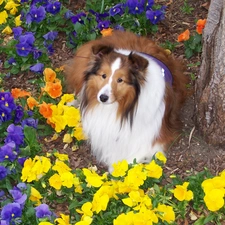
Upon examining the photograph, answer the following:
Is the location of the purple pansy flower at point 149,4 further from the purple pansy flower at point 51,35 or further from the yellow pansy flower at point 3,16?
the yellow pansy flower at point 3,16

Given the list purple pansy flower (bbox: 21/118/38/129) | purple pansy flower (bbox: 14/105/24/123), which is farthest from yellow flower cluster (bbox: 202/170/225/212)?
purple pansy flower (bbox: 14/105/24/123)

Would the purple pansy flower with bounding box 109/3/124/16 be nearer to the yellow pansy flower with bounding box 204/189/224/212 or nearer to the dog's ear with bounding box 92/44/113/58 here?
the dog's ear with bounding box 92/44/113/58

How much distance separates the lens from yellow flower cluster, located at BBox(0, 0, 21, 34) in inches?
217

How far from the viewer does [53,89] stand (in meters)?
4.69

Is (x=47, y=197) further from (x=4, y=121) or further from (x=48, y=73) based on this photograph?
(x=48, y=73)

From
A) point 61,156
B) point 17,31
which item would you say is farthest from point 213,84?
→ point 17,31

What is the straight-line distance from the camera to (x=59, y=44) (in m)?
5.47

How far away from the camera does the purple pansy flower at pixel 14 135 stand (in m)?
4.19

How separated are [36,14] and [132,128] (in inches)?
69.6

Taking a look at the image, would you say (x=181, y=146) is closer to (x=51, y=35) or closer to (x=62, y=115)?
(x=62, y=115)

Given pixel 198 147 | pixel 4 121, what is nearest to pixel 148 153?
pixel 198 147

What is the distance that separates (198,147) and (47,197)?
1.29 m

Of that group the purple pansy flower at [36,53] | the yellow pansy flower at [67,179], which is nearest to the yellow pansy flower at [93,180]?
the yellow pansy flower at [67,179]

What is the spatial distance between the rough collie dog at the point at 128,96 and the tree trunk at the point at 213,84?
0.75ft
